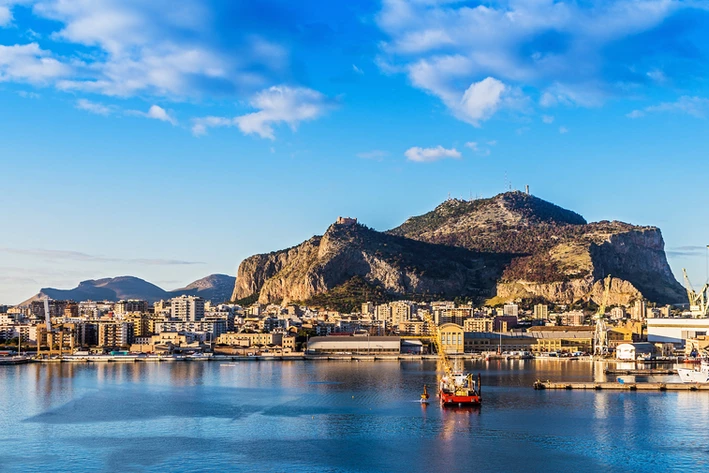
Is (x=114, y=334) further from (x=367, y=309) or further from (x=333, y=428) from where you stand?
(x=333, y=428)

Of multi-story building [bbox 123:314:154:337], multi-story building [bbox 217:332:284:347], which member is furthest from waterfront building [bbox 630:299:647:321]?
multi-story building [bbox 123:314:154:337]

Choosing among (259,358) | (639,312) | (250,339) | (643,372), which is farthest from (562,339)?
(643,372)

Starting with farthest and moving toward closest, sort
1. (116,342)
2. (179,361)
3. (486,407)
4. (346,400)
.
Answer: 1. (116,342)
2. (179,361)
3. (346,400)
4. (486,407)

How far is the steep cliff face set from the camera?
149m

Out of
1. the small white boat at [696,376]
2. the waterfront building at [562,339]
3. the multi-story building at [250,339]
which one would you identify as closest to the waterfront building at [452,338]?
the waterfront building at [562,339]

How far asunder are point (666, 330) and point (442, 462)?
69.3 meters

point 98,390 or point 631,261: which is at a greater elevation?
point 631,261

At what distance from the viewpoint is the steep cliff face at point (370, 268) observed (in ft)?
489

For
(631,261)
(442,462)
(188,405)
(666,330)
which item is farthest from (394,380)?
(631,261)

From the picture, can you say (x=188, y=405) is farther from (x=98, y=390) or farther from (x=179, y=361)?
(x=179, y=361)

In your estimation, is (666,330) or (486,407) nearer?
(486,407)

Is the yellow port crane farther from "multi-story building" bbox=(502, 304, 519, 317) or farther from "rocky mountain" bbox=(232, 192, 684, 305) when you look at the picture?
"rocky mountain" bbox=(232, 192, 684, 305)

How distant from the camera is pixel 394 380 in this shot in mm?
58625

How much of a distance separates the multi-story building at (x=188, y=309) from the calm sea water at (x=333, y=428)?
2430 inches
